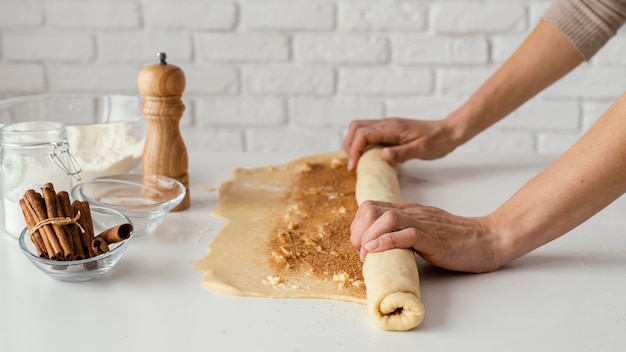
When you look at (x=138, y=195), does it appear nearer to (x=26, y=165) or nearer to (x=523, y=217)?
(x=26, y=165)

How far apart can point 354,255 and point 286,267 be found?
103 mm

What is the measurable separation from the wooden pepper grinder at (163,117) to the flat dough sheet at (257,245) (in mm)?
110

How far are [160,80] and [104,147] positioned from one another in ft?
0.67

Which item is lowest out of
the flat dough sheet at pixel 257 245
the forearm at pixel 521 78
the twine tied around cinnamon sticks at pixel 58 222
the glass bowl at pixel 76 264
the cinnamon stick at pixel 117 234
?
the flat dough sheet at pixel 257 245

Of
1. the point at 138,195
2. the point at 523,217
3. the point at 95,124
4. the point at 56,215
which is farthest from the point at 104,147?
the point at 523,217

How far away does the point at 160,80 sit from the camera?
48.1 inches

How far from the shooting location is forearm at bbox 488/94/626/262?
3.20 ft

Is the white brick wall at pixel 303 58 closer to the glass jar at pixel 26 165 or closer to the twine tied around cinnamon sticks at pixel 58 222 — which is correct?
the glass jar at pixel 26 165

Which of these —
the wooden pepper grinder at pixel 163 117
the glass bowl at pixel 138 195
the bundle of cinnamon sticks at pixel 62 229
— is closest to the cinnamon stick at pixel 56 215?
the bundle of cinnamon sticks at pixel 62 229

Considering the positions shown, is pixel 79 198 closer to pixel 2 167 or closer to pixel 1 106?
pixel 2 167

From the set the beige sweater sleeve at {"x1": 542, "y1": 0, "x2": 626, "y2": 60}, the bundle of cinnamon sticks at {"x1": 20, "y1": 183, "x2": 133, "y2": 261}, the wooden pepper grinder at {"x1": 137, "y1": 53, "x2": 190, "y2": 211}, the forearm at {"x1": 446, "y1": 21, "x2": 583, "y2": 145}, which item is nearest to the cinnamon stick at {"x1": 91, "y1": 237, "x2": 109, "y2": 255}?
the bundle of cinnamon sticks at {"x1": 20, "y1": 183, "x2": 133, "y2": 261}

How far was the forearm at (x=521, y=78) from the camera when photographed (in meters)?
1.51

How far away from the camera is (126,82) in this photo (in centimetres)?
237

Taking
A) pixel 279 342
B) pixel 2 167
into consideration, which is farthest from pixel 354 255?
pixel 2 167
